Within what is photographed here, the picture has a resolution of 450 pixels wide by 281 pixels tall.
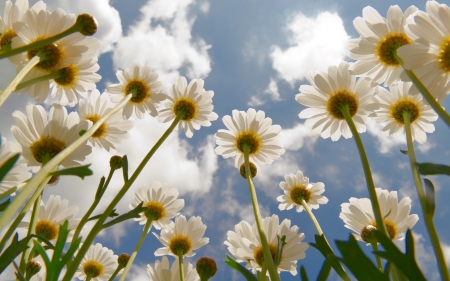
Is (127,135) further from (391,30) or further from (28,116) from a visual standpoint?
(391,30)

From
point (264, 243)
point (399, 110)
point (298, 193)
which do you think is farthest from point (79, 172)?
point (298, 193)

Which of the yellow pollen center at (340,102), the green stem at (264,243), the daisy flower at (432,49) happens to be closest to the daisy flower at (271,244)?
the green stem at (264,243)

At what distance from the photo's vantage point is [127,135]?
197 cm

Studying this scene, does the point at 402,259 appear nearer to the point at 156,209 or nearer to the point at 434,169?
the point at 434,169

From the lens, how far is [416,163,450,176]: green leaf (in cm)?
82

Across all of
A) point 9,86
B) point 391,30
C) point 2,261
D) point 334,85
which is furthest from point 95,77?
point 391,30

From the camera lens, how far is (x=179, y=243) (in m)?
2.28

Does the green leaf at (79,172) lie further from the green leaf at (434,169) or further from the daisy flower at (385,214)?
the daisy flower at (385,214)

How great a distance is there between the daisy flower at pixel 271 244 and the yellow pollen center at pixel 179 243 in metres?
0.34

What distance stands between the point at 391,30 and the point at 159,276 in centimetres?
155

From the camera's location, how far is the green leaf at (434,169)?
2.69ft

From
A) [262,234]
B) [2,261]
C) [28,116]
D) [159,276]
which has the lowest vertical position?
[2,261]

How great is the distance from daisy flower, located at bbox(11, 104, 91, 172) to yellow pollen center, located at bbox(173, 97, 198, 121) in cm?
84

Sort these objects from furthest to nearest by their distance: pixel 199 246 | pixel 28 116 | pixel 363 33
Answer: pixel 199 246 < pixel 363 33 < pixel 28 116
